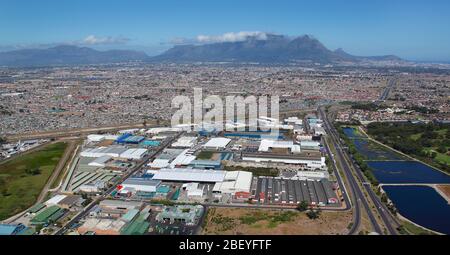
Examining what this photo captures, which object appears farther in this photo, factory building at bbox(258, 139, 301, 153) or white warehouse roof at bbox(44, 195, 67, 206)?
factory building at bbox(258, 139, 301, 153)

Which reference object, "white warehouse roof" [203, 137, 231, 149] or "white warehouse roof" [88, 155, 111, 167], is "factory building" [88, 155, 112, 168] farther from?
"white warehouse roof" [203, 137, 231, 149]

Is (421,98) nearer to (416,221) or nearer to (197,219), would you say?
(416,221)

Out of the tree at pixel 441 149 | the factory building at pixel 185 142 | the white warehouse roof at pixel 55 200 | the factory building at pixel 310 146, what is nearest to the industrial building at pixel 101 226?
the white warehouse roof at pixel 55 200

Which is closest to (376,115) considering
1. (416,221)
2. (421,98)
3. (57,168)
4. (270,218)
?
(421,98)

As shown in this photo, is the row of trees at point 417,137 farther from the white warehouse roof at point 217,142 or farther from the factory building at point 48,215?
the factory building at point 48,215

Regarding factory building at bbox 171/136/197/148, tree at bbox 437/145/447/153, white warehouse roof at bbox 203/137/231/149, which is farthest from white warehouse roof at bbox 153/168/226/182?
tree at bbox 437/145/447/153

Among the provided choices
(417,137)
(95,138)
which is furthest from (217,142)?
(417,137)

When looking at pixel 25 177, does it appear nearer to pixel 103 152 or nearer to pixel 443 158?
pixel 103 152
